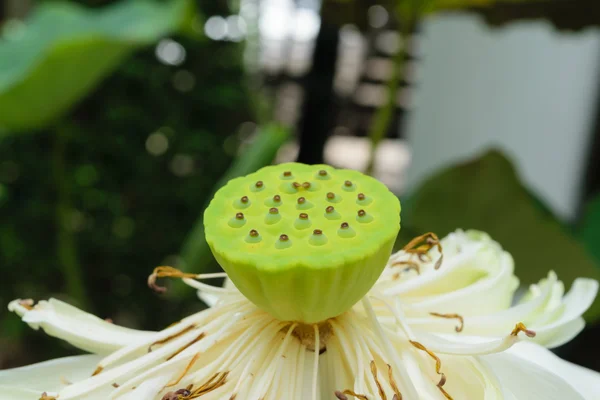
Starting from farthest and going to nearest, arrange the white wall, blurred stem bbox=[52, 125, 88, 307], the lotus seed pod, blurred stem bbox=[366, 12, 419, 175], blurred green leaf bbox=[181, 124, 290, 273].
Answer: the white wall, blurred stem bbox=[52, 125, 88, 307], blurred stem bbox=[366, 12, 419, 175], blurred green leaf bbox=[181, 124, 290, 273], the lotus seed pod

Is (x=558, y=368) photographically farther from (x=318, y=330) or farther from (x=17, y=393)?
(x=17, y=393)

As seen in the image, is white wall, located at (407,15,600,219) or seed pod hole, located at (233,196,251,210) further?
white wall, located at (407,15,600,219)

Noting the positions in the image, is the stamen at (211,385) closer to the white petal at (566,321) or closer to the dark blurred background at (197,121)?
the white petal at (566,321)

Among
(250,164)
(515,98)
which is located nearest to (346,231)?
(250,164)

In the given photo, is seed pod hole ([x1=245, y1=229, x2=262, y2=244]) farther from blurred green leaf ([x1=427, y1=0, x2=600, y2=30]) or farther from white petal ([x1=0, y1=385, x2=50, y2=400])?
blurred green leaf ([x1=427, y1=0, x2=600, y2=30])

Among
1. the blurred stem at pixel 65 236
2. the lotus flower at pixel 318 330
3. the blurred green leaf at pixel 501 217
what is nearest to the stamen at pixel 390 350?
the lotus flower at pixel 318 330

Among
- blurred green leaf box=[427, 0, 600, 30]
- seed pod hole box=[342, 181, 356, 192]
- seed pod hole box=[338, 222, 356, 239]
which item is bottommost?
seed pod hole box=[338, 222, 356, 239]

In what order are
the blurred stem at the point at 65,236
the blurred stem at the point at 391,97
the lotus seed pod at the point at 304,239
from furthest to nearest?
the blurred stem at the point at 65,236, the blurred stem at the point at 391,97, the lotus seed pod at the point at 304,239

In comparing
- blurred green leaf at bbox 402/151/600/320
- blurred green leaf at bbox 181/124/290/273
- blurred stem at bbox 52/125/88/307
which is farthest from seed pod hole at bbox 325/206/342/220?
blurred stem at bbox 52/125/88/307
